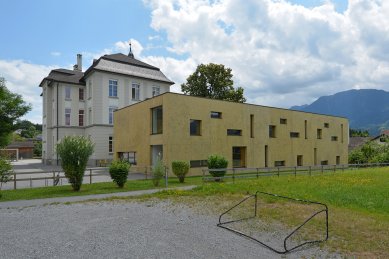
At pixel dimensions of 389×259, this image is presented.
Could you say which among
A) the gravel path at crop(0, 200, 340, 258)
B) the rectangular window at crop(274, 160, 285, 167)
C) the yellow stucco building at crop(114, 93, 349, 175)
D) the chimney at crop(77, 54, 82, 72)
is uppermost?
the chimney at crop(77, 54, 82, 72)

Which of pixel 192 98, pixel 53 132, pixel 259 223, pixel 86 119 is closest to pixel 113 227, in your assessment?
pixel 259 223

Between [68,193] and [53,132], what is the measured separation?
32.3m

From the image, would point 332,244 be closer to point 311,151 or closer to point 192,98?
point 192,98

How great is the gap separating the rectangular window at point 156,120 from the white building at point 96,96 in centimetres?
1462

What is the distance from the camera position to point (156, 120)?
80.7ft

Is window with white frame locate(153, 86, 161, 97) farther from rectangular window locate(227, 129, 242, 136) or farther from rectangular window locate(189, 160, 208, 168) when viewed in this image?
rectangular window locate(189, 160, 208, 168)

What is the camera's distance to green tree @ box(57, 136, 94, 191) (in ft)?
50.1

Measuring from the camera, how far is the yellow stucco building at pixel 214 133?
2311 cm

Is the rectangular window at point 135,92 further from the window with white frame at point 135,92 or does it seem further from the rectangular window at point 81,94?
the rectangular window at point 81,94

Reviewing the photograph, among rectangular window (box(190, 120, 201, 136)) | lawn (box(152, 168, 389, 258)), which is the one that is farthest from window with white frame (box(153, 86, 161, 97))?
lawn (box(152, 168, 389, 258))

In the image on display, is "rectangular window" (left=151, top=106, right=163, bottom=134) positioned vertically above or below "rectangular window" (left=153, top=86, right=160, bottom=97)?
below

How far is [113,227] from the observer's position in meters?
7.80

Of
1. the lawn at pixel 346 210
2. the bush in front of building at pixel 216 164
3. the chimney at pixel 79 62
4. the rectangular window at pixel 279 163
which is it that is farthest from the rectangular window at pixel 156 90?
the lawn at pixel 346 210

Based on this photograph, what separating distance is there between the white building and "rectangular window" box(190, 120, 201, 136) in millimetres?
17219
